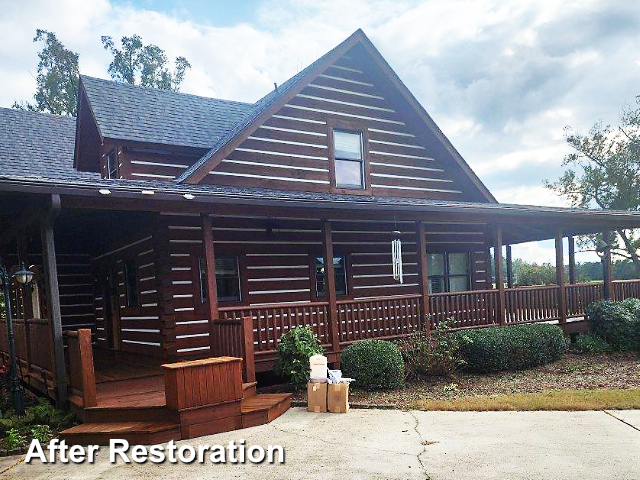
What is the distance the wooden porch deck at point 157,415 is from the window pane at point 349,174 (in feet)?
21.8

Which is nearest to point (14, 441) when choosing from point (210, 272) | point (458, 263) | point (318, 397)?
point (210, 272)

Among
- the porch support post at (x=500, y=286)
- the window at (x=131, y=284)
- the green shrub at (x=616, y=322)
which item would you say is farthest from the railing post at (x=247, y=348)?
the green shrub at (x=616, y=322)

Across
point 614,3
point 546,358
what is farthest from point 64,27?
point 546,358

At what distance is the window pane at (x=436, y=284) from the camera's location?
15.1 metres

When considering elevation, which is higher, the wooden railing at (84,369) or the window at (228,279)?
the window at (228,279)

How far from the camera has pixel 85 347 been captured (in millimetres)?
7723

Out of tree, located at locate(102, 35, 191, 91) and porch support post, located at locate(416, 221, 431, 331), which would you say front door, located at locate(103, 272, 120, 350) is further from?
tree, located at locate(102, 35, 191, 91)

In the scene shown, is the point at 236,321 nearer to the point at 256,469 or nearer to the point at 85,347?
the point at 85,347

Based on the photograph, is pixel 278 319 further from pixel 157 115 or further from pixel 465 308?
pixel 157 115

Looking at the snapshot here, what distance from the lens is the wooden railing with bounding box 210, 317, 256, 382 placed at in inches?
346

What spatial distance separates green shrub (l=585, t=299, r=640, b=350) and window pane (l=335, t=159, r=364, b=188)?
266 inches

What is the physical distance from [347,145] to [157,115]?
5.03m

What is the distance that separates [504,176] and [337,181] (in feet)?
58.4

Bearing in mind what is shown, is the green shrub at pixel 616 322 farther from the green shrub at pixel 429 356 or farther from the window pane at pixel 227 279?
the window pane at pixel 227 279
